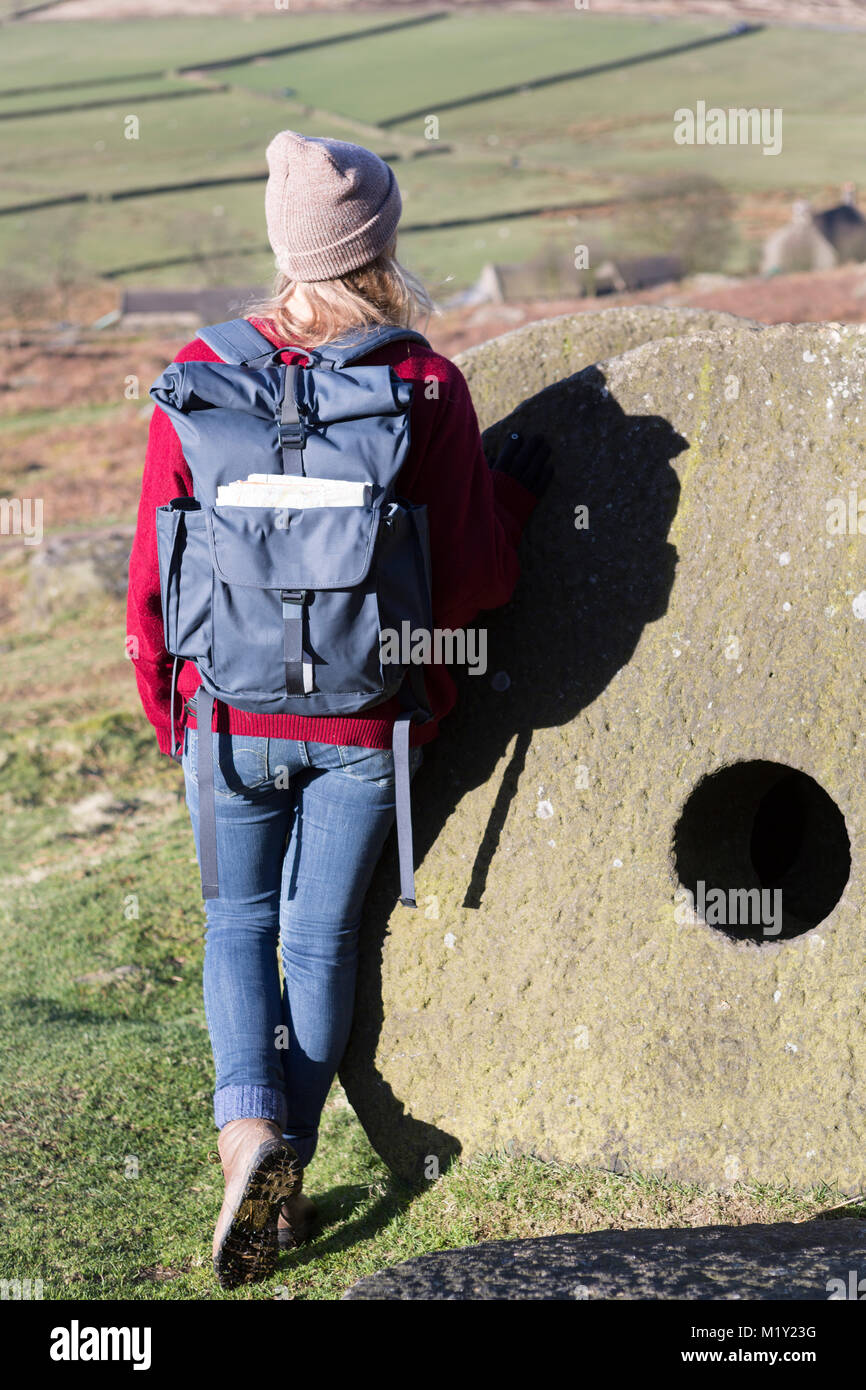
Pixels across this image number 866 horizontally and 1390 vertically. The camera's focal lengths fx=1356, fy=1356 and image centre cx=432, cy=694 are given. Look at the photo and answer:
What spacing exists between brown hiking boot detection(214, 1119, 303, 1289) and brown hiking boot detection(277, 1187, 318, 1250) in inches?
13.0

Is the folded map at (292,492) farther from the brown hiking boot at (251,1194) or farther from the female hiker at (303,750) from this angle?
the brown hiking boot at (251,1194)

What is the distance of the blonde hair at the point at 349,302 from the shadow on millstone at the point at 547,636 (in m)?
0.82

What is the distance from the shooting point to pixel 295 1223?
13.2 ft

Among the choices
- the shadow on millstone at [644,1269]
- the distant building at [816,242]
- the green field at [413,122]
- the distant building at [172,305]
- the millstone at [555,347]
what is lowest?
the shadow on millstone at [644,1269]

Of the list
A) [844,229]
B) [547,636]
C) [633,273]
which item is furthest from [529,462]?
[844,229]

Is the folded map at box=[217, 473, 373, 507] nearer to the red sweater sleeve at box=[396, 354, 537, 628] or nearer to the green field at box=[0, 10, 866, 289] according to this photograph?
the red sweater sleeve at box=[396, 354, 537, 628]

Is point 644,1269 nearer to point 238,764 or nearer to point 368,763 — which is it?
point 368,763

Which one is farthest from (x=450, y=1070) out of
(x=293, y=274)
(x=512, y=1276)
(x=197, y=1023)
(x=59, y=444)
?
(x=59, y=444)

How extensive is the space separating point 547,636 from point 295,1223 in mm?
1912

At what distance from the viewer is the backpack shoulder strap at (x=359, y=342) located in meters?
3.43

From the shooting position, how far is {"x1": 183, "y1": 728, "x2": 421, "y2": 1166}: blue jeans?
3697 millimetres

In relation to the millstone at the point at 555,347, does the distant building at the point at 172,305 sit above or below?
above

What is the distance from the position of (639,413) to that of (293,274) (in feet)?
3.85

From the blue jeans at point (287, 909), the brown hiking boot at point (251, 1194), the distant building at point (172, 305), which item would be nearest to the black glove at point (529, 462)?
the blue jeans at point (287, 909)
